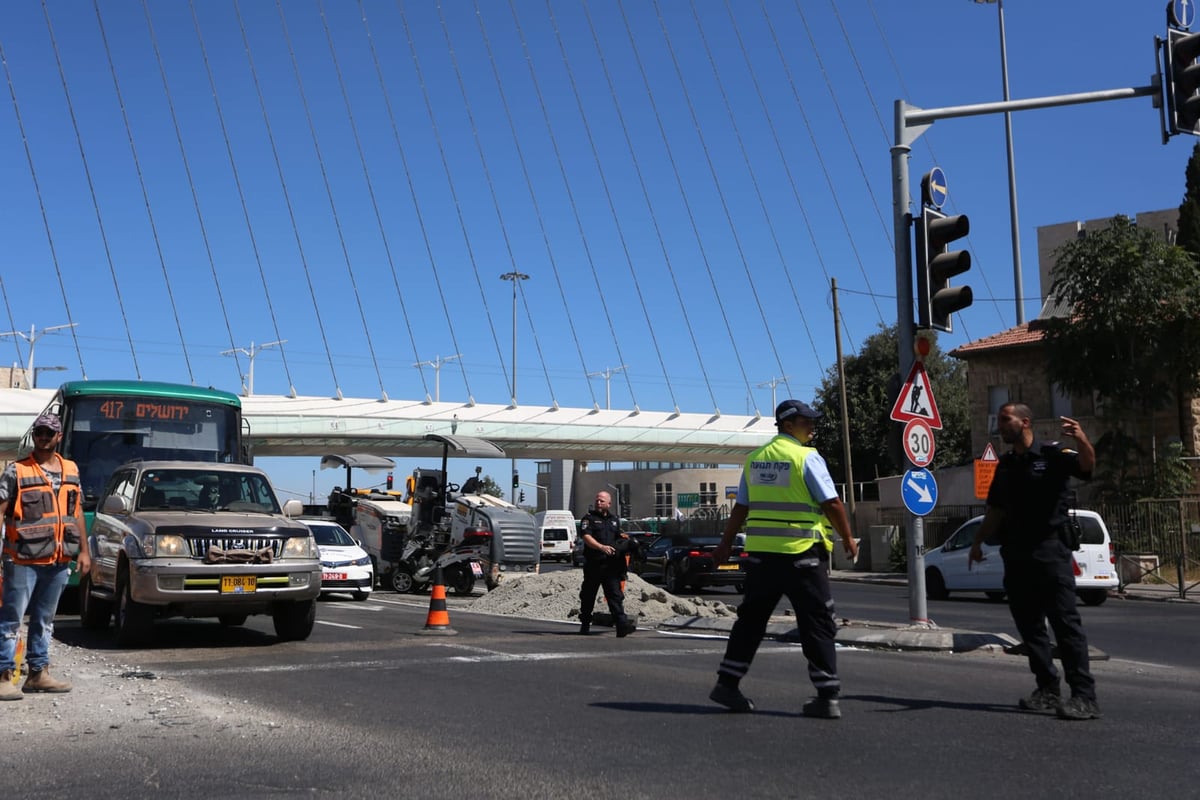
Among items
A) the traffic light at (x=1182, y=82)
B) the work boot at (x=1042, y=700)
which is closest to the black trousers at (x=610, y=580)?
the work boot at (x=1042, y=700)

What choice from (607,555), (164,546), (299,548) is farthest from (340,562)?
(164,546)

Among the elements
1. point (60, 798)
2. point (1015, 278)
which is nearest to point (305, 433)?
point (1015, 278)

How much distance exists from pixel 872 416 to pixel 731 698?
58308mm

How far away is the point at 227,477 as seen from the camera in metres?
13.0

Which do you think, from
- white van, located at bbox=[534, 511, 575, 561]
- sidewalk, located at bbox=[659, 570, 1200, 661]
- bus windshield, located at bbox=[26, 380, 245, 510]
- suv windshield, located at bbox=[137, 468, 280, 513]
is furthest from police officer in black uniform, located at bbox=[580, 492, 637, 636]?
white van, located at bbox=[534, 511, 575, 561]

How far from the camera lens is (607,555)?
1318 cm

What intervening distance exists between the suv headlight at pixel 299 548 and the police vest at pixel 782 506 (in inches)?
239

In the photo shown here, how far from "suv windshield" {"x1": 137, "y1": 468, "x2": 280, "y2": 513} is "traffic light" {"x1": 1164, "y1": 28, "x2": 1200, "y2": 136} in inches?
411

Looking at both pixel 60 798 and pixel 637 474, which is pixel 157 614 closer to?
pixel 60 798

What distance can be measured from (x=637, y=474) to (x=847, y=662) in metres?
97.4

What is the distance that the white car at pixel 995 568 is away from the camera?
20734 mm

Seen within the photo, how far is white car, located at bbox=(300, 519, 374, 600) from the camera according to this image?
20625mm

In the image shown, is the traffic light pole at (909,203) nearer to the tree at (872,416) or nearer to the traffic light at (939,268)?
the traffic light at (939,268)

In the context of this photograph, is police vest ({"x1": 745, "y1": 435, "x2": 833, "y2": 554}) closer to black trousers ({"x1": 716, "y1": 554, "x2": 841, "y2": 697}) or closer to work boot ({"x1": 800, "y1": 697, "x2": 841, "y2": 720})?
black trousers ({"x1": 716, "y1": 554, "x2": 841, "y2": 697})
